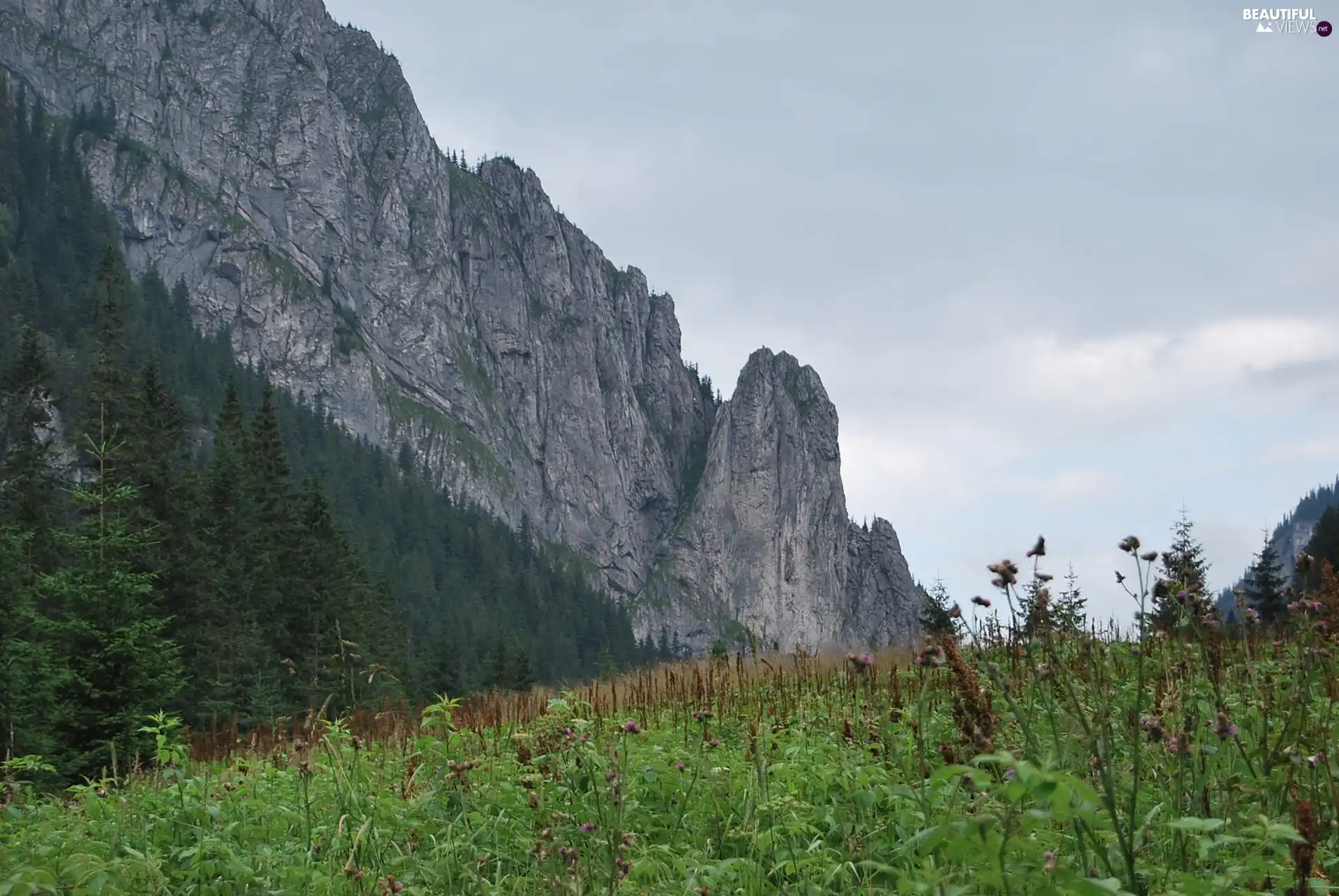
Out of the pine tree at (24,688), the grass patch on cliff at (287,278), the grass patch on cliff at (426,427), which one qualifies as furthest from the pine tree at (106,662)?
the grass patch on cliff at (426,427)

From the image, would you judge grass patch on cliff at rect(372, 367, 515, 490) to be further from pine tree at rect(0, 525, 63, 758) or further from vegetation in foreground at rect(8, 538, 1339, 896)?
vegetation in foreground at rect(8, 538, 1339, 896)

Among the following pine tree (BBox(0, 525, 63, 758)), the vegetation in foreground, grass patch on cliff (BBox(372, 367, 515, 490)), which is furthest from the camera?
grass patch on cliff (BBox(372, 367, 515, 490))

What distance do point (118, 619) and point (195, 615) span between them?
16.9 m

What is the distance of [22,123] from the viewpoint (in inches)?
5281

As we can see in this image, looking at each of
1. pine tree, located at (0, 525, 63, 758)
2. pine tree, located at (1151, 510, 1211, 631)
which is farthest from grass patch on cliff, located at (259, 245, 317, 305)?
pine tree, located at (1151, 510, 1211, 631)

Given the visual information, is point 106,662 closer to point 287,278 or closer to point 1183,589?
point 1183,589

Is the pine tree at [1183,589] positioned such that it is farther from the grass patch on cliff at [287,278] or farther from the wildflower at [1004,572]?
the grass patch on cliff at [287,278]

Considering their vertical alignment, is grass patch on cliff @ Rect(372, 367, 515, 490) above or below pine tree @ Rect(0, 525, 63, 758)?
above

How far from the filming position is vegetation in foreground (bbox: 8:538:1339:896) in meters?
2.64

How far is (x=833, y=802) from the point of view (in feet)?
16.0

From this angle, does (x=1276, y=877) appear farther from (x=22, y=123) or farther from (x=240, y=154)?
(x=240, y=154)

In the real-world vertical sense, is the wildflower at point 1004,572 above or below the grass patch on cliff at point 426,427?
below

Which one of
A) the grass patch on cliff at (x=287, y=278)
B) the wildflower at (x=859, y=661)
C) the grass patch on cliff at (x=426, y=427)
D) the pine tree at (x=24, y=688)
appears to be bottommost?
the pine tree at (x=24, y=688)

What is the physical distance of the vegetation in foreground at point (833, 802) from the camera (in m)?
2.64
